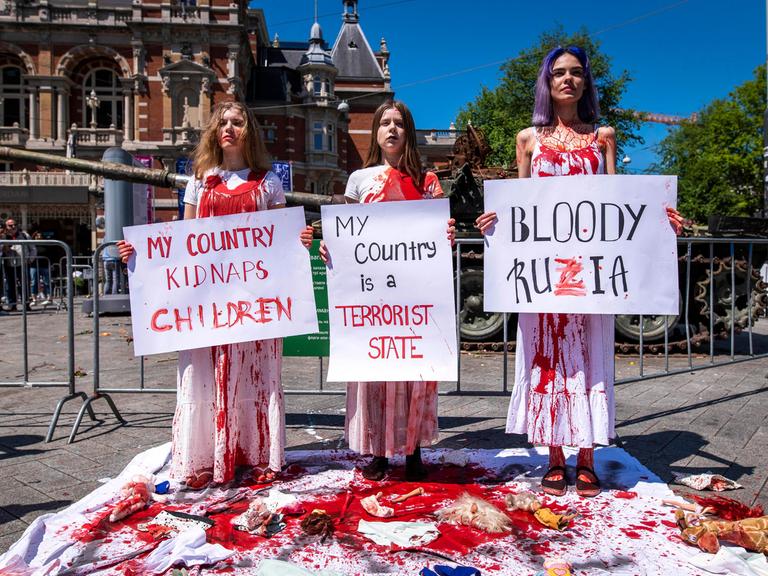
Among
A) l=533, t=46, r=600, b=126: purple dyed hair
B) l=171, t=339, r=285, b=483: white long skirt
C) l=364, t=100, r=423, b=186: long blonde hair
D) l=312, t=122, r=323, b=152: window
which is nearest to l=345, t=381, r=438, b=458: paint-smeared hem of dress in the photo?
l=171, t=339, r=285, b=483: white long skirt

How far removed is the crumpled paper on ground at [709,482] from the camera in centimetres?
320

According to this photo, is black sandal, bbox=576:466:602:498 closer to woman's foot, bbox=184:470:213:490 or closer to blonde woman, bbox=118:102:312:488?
Result: blonde woman, bbox=118:102:312:488

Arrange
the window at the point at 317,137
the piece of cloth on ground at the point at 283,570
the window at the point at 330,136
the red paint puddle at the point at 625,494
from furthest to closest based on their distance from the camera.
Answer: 1. the window at the point at 330,136
2. the window at the point at 317,137
3. the red paint puddle at the point at 625,494
4. the piece of cloth on ground at the point at 283,570

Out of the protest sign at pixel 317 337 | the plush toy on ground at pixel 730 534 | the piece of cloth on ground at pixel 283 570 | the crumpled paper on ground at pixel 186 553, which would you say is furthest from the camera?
the protest sign at pixel 317 337

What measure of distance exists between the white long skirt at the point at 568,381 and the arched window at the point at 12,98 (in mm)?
41190

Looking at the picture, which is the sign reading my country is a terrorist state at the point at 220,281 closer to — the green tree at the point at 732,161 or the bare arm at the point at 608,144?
the bare arm at the point at 608,144

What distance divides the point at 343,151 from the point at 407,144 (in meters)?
46.7

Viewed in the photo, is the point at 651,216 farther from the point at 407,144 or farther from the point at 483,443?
the point at 483,443

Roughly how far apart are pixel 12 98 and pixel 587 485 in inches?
1678

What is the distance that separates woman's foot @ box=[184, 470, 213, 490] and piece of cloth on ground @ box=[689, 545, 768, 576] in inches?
86.7

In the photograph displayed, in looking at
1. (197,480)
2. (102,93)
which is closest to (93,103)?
(102,93)

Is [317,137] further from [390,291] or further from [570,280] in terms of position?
[570,280]

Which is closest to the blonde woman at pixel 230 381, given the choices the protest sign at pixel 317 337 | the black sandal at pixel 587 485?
the protest sign at pixel 317 337

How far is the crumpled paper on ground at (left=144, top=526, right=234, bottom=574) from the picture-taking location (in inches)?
91.5
